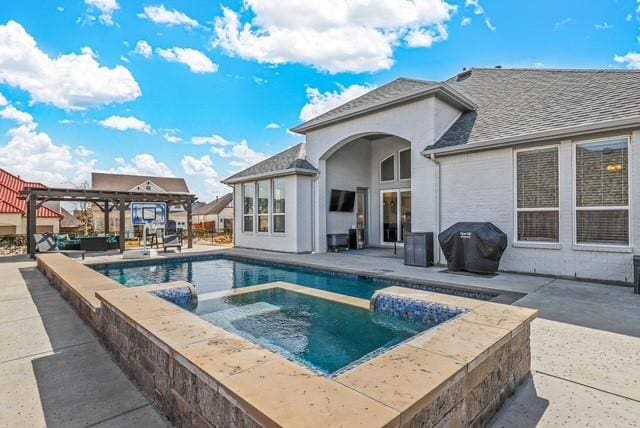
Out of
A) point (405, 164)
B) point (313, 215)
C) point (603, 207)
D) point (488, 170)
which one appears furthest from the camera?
point (405, 164)

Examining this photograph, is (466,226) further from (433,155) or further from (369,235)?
(369,235)

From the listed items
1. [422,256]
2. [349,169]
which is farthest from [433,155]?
[349,169]

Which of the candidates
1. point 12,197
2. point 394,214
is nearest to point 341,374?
point 394,214

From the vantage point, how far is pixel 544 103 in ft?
28.4

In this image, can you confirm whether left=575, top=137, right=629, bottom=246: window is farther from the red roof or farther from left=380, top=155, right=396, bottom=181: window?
the red roof

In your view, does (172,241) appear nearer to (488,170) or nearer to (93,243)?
(93,243)

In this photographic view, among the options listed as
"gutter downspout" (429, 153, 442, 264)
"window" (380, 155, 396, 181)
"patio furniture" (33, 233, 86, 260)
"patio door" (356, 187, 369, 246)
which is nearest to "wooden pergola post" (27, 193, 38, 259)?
"patio furniture" (33, 233, 86, 260)

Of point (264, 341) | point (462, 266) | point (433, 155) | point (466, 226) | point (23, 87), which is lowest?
point (264, 341)

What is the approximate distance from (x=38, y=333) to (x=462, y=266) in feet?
25.5

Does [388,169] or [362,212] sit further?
[362,212]

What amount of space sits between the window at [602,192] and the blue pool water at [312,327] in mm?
4903

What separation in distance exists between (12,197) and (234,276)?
68.3 ft

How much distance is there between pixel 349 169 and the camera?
43.7 ft

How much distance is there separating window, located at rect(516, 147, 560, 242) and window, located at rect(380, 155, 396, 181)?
5826 mm
